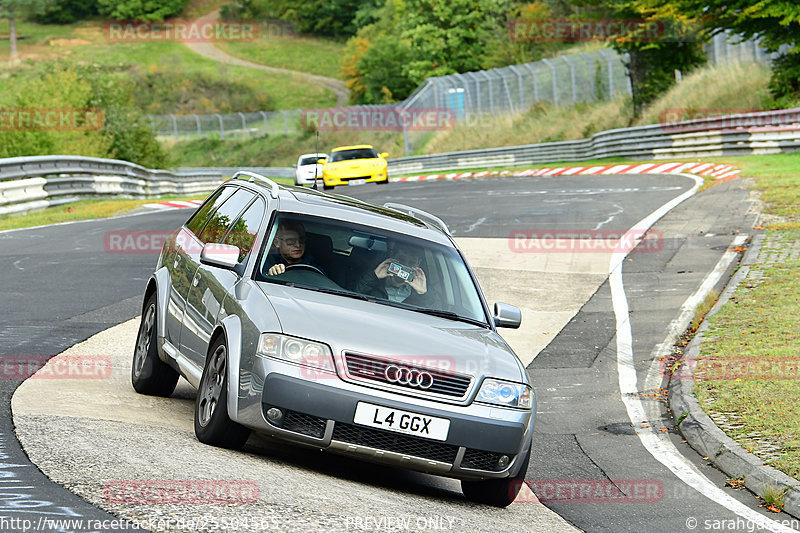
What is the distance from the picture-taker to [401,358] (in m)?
6.30

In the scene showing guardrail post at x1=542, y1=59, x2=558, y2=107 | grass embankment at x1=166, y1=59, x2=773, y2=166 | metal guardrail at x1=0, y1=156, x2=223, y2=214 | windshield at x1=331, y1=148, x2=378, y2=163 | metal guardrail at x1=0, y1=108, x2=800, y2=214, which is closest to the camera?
A: metal guardrail at x1=0, y1=156, x2=223, y2=214

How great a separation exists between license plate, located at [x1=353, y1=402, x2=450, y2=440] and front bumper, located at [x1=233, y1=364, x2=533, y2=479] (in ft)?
0.09

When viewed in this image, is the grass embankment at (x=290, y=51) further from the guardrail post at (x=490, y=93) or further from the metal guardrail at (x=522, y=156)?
the metal guardrail at (x=522, y=156)

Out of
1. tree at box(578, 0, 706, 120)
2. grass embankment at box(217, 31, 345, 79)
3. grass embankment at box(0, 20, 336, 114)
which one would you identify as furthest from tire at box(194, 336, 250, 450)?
grass embankment at box(217, 31, 345, 79)

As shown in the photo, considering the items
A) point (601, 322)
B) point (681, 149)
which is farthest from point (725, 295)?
point (681, 149)

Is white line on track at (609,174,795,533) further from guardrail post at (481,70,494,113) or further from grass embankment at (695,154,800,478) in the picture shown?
guardrail post at (481,70,494,113)

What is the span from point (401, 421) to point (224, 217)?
2.90 metres

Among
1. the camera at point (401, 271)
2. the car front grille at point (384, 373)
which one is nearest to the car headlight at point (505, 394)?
the car front grille at point (384, 373)

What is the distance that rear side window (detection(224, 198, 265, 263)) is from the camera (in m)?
7.54

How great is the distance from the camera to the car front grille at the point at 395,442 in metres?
6.21

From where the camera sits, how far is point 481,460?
6469mm

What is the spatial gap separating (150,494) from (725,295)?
9791mm

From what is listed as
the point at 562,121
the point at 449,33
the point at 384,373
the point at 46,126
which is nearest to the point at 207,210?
the point at 384,373

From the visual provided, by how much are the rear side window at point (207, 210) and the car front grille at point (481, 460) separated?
10.9 feet
